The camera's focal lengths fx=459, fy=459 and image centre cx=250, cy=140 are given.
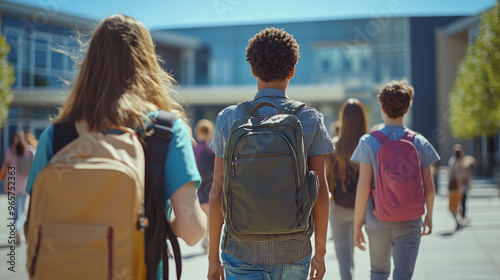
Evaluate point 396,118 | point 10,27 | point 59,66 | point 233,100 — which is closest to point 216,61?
point 233,100

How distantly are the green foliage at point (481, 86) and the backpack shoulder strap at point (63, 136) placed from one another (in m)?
18.6

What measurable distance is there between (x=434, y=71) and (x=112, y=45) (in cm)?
4109

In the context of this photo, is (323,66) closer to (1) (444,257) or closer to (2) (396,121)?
(1) (444,257)

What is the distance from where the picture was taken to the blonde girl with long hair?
1.73 metres

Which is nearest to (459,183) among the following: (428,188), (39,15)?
(428,188)

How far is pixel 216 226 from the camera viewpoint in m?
2.27

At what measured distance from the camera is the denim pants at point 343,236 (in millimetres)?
4273

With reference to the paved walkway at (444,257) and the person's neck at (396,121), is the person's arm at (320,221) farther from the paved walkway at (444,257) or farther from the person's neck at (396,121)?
the paved walkway at (444,257)

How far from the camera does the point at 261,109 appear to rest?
2.24 metres

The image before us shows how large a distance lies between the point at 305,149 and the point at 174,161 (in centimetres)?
73

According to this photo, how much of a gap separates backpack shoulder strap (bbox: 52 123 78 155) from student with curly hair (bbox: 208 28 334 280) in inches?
30.2

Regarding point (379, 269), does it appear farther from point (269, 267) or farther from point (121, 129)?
point (121, 129)

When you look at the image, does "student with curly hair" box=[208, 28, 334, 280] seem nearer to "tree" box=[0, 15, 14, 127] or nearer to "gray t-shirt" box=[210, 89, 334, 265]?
"gray t-shirt" box=[210, 89, 334, 265]

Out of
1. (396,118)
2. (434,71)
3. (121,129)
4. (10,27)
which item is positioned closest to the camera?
(121,129)
